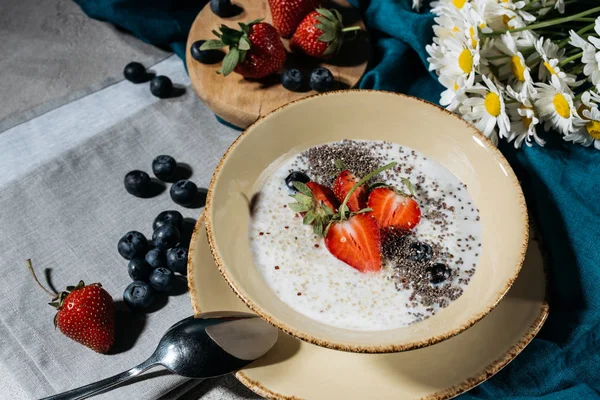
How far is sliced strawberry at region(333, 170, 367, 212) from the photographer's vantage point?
4.17 ft

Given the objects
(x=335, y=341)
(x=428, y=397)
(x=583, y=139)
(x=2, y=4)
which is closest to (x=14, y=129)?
(x=2, y=4)

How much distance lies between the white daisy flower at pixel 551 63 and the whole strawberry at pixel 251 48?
0.66 metres

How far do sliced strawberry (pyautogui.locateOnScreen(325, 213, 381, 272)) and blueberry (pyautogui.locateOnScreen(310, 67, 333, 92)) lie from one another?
0.59 m

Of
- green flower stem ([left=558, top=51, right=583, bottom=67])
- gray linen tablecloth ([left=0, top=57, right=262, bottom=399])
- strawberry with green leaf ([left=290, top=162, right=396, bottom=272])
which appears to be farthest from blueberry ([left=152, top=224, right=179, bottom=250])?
green flower stem ([left=558, top=51, right=583, bottom=67])

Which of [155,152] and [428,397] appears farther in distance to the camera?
[155,152]

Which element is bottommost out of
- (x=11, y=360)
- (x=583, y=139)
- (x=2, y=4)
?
(x=11, y=360)

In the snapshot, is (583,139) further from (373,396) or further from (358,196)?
(373,396)

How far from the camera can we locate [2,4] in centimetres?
213

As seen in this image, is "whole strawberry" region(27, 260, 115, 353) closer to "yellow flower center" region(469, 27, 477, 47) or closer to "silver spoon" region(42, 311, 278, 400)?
"silver spoon" region(42, 311, 278, 400)

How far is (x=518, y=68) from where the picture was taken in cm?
138

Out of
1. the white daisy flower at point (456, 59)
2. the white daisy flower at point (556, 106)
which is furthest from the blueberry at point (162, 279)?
the white daisy flower at point (556, 106)

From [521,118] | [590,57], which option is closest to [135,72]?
[521,118]

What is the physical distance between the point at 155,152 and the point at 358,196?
703 millimetres

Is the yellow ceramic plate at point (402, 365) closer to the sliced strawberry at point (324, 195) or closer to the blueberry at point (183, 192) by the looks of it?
the sliced strawberry at point (324, 195)
